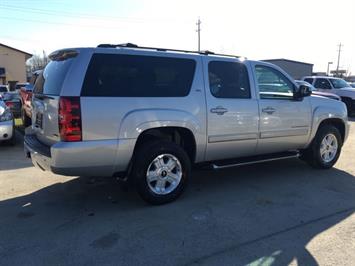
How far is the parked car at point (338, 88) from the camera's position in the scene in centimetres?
1731

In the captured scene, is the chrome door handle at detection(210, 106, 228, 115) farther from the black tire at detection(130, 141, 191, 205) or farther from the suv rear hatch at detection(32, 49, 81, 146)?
the suv rear hatch at detection(32, 49, 81, 146)

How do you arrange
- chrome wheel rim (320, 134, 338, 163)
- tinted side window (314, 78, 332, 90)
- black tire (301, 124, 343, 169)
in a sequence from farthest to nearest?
tinted side window (314, 78, 332, 90) → chrome wheel rim (320, 134, 338, 163) → black tire (301, 124, 343, 169)

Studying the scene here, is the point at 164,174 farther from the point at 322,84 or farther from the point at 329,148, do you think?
the point at 322,84

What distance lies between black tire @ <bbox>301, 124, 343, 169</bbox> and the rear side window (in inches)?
113

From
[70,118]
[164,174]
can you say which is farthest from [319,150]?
[70,118]

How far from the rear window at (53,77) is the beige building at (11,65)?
164 feet

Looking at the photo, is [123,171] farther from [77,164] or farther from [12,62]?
[12,62]

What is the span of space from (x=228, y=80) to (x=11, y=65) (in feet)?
171

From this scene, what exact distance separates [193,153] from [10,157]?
4.50 metres

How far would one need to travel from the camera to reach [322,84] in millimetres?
18438

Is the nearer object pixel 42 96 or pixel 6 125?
pixel 42 96

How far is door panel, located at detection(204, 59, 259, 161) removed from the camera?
16.5ft

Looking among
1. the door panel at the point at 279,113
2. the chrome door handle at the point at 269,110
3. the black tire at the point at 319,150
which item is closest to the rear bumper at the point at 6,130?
the door panel at the point at 279,113

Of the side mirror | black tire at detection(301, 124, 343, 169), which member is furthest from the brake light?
black tire at detection(301, 124, 343, 169)
